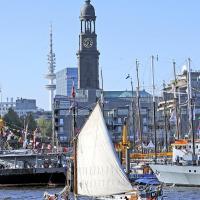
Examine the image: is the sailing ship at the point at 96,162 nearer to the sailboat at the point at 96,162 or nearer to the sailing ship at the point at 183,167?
the sailboat at the point at 96,162

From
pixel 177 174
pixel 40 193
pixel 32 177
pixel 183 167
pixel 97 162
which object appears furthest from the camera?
pixel 32 177

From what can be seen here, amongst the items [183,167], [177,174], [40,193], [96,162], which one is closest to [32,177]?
[40,193]

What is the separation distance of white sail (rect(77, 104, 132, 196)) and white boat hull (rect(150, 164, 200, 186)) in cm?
4549

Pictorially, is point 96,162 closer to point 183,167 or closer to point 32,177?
point 183,167

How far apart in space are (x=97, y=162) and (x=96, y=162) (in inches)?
2.5

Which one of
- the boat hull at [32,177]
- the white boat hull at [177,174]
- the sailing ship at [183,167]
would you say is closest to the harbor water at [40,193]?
the white boat hull at [177,174]

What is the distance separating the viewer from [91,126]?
189 feet

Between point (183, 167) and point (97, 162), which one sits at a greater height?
point (183, 167)

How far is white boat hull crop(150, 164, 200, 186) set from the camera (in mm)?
103125

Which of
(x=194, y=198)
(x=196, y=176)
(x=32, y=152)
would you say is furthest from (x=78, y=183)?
(x=32, y=152)

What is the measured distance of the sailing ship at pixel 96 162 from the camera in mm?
57156

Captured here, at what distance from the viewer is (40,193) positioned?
335ft

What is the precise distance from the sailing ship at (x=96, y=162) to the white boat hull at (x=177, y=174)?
149 ft

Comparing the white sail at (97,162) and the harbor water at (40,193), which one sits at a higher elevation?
the white sail at (97,162)
